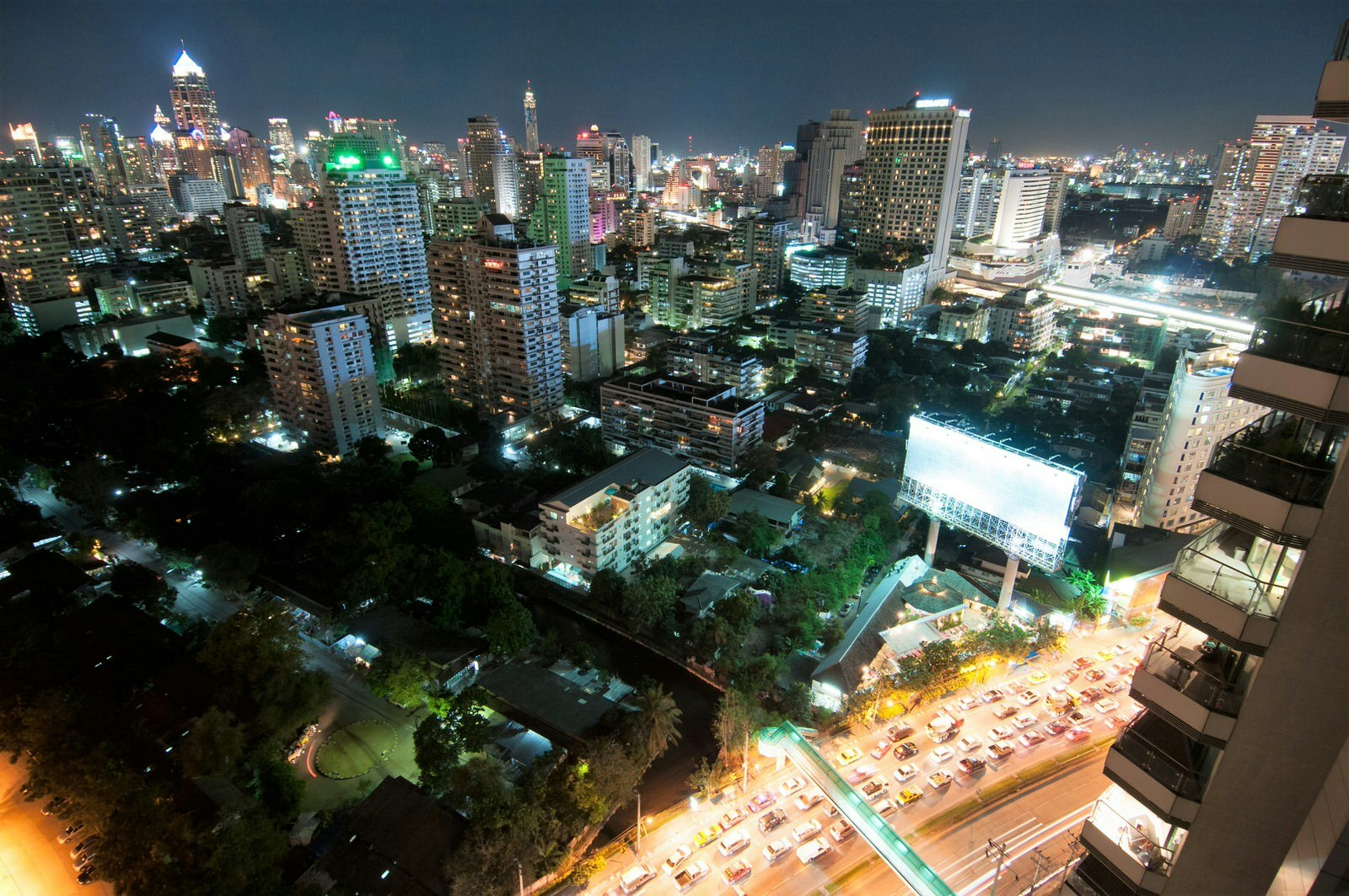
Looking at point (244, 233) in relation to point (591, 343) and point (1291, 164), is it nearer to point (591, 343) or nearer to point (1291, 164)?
point (591, 343)

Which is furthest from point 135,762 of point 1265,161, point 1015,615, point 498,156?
point 1265,161

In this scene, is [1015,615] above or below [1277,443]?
below

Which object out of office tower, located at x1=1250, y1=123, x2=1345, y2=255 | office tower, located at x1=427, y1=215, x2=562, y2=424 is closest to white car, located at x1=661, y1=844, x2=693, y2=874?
office tower, located at x1=427, y1=215, x2=562, y2=424

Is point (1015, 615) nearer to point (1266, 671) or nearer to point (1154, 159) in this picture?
point (1266, 671)

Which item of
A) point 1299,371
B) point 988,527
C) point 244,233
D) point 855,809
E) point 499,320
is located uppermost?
point 1299,371

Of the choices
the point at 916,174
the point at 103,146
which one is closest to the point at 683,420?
the point at 916,174

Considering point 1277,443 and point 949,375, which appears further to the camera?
point 949,375

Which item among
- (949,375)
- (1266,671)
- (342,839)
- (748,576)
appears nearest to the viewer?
(1266,671)
